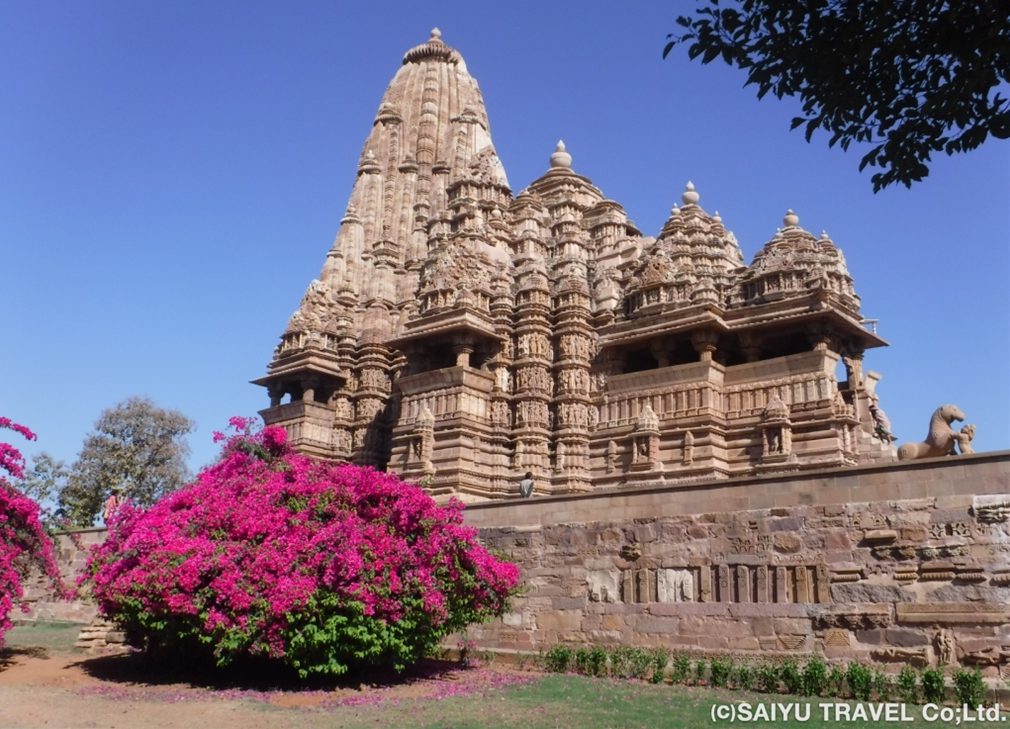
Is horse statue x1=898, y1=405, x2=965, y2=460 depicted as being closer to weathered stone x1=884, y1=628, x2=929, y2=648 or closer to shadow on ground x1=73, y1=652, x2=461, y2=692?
weathered stone x1=884, y1=628, x2=929, y2=648

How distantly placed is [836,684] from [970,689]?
156 centimetres

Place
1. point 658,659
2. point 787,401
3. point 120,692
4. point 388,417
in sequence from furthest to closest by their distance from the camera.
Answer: point 388,417
point 787,401
point 658,659
point 120,692

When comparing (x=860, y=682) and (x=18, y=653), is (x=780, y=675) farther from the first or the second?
(x=18, y=653)

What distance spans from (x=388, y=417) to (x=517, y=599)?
20.5 m

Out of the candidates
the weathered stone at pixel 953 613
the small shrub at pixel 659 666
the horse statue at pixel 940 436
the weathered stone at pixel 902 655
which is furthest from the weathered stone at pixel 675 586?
the horse statue at pixel 940 436

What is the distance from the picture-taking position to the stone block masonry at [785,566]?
11.5 meters

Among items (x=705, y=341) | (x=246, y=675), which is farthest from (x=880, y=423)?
(x=246, y=675)

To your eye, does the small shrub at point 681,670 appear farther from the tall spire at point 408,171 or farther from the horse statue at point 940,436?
the tall spire at point 408,171

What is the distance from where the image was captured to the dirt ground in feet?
34.0

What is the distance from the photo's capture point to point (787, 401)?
24531 millimetres

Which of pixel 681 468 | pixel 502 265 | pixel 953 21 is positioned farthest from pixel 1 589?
pixel 502 265

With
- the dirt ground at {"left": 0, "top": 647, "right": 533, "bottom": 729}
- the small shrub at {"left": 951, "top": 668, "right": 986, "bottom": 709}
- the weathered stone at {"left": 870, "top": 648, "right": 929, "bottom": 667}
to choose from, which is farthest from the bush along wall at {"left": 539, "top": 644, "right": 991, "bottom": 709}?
the dirt ground at {"left": 0, "top": 647, "right": 533, "bottom": 729}

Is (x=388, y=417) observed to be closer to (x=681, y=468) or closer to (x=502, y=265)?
(x=502, y=265)

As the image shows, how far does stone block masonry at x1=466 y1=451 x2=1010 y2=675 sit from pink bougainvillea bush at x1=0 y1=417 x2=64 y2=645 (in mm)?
7672
